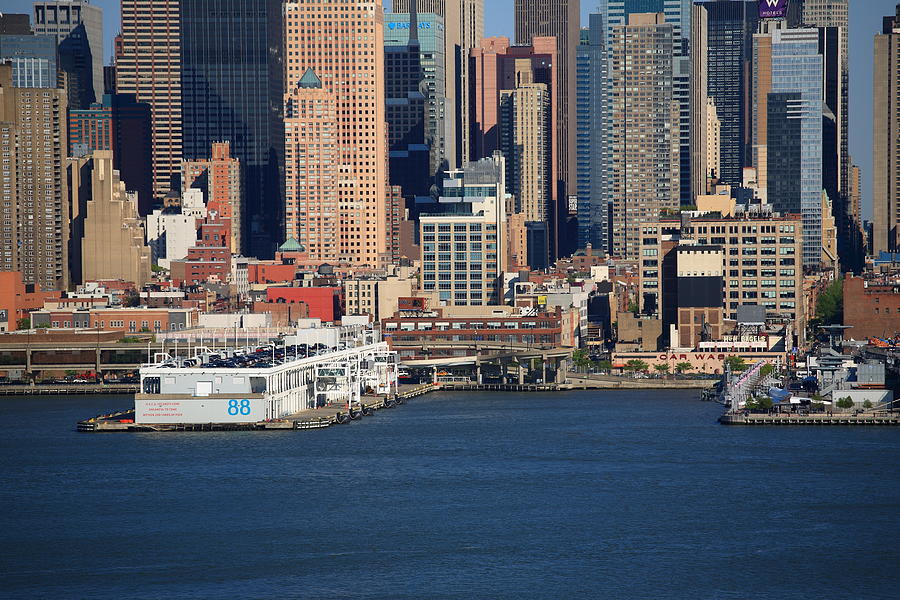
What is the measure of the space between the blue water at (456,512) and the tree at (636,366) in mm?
33586

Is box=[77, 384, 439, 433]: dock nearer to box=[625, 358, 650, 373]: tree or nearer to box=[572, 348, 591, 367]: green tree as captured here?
box=[572, 348, 591, 367]: green tree

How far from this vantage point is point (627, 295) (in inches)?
7338

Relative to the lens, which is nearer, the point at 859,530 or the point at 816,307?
the point at 859,530

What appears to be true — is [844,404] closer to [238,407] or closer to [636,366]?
[238,407]

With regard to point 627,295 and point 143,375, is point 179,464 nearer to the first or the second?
point 143,375

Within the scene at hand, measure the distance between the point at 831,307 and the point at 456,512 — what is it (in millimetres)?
100250

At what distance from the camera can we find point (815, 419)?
349 ft

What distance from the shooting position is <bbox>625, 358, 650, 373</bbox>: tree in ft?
458

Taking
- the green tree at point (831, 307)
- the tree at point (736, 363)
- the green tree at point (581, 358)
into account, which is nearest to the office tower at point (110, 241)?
the green tree at point (581, 358)

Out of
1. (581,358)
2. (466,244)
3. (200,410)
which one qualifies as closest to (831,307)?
(466,244)

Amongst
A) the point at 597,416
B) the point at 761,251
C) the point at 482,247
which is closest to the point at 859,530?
the point at 597,416

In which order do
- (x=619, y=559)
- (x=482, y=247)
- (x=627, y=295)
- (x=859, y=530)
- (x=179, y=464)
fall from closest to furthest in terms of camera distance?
(x=619, y=559)
(x=859, y=530)
(x=179, y=464)
(x=482, y=247)
(x=627, y=295)

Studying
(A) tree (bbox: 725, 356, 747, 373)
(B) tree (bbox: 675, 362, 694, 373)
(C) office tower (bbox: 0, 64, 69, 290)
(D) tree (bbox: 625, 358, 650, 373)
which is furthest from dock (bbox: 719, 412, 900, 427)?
(C) office tower (bbox: 0, 64, 69, 290)

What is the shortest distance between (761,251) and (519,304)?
1964 cm
